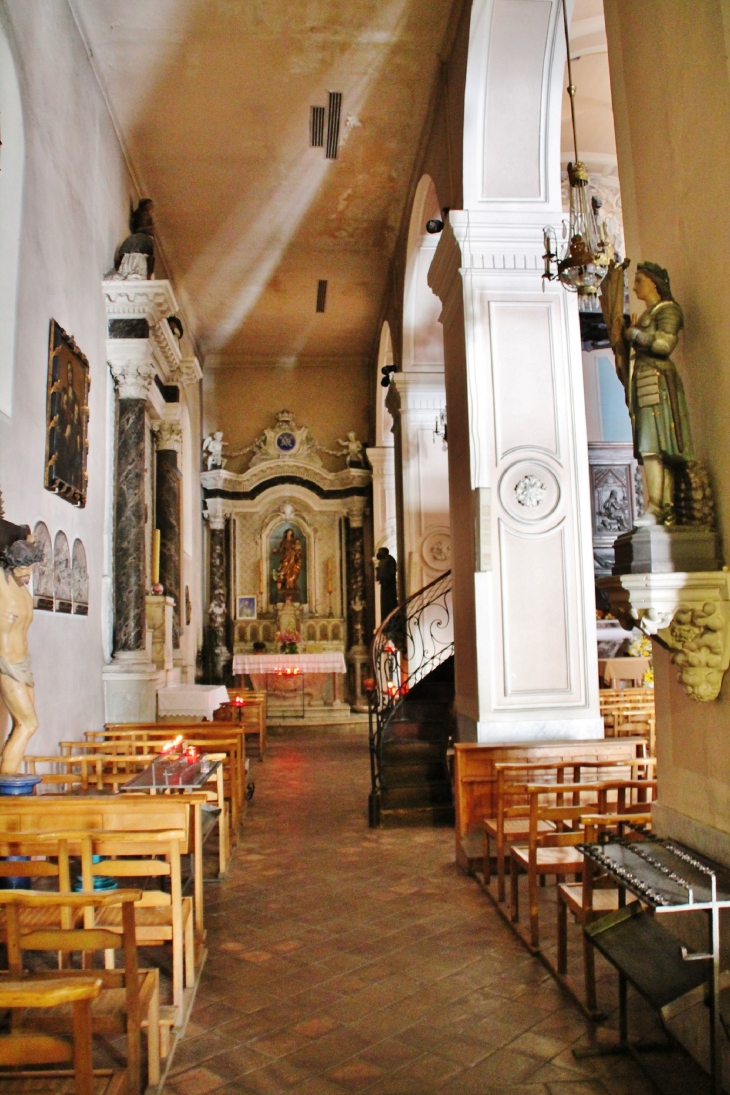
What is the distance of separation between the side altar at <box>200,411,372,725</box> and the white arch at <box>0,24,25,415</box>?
30.6 feet

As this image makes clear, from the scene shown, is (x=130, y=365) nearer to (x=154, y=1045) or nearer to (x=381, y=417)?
(x=154, y=1045)

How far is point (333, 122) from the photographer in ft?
28.7

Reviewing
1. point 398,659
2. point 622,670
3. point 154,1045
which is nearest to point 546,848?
point 154,1045

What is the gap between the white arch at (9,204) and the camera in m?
5.30

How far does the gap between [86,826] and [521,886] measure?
2510mm

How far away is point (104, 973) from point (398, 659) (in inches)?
273

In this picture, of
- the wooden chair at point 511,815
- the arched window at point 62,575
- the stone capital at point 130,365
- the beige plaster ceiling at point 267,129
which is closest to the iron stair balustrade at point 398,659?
the wooden chair at point 511,815

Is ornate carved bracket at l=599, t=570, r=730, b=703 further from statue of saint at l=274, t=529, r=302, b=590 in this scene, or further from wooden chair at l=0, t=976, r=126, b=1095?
statue of saint at l=274, t=529, r=302, b=590

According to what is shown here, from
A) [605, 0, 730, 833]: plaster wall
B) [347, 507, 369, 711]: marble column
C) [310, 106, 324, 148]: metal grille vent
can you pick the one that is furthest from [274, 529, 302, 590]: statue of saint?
[605, 0, 730, 833]: plaster wall

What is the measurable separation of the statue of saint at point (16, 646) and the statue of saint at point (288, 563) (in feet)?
34.8

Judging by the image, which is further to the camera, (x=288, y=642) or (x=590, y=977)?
(x=288, y=642)

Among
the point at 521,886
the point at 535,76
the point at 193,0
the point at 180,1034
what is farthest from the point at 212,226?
the point at 180,1034

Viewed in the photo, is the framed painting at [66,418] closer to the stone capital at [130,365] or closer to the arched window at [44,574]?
the arched window at [44,574]

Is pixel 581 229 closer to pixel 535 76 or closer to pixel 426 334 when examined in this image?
pixel 535 76
